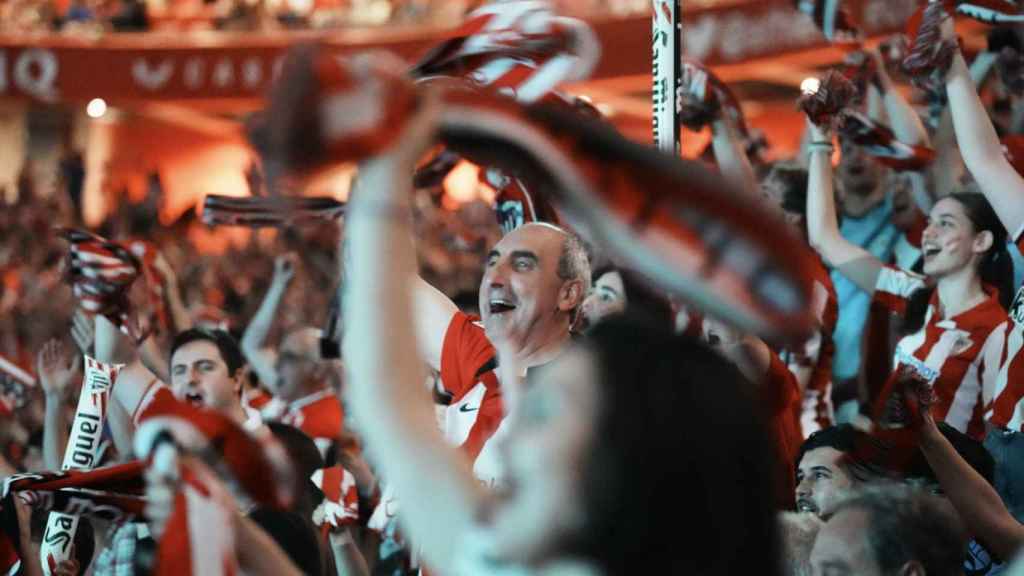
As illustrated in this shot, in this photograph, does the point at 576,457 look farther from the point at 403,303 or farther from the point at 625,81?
the point at 625,81

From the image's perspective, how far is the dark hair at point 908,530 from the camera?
2117 millimetres

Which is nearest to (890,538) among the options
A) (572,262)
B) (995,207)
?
(572,262)

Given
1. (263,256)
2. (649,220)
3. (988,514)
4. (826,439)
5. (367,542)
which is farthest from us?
(263,256)

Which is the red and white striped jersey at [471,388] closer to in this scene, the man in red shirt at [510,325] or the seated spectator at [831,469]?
the man in red shirt at [510,325]

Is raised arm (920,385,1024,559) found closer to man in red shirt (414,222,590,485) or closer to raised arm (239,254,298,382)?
man in red shirt (414,222,590,485)

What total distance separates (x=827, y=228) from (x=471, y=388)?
5.00ft

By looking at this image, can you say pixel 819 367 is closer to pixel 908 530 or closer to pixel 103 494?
pixel 103 494

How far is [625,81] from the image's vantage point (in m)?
15.0

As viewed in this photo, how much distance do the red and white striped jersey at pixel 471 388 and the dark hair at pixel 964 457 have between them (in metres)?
0.77

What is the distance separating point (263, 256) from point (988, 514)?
1130 cm

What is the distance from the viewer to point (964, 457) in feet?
10.1

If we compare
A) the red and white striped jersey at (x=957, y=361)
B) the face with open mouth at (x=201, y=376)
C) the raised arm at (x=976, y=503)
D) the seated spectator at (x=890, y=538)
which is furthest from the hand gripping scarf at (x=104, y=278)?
the seated spectator at (x=890, y=538)

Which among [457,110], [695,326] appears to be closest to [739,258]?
[457,110]

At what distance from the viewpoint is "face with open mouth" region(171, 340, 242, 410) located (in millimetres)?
4617
